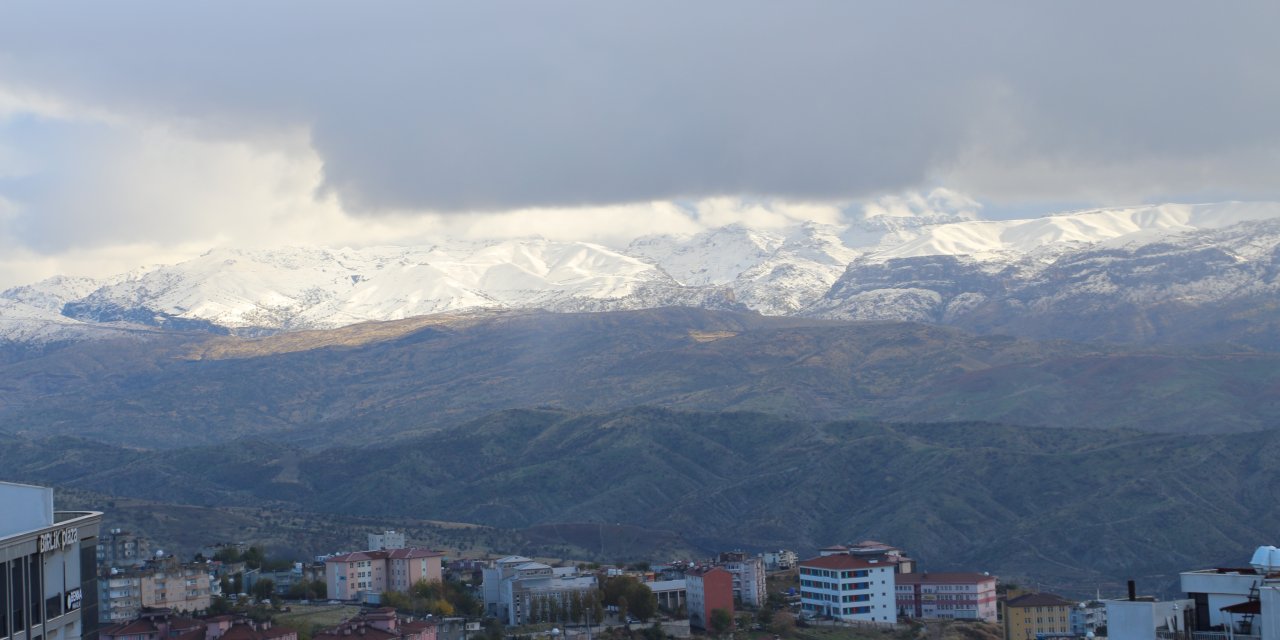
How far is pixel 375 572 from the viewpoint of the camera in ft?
455

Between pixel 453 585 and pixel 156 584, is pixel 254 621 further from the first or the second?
pixel 453 585

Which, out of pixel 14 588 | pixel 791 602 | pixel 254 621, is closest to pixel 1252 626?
pixel 14 588

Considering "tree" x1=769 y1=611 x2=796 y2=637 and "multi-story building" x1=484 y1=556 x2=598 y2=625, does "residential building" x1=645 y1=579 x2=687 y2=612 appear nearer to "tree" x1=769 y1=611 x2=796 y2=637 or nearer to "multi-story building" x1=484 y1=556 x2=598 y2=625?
"multi-story building" x1=484 y1=556 x2=598 y2=625

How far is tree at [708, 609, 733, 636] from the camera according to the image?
123625 millimetres

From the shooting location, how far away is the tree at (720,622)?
124m

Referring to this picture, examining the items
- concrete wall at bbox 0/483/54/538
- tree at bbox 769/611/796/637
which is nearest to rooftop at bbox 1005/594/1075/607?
tree at bbox 769/611/796/637

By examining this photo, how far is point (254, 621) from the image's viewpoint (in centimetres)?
10906

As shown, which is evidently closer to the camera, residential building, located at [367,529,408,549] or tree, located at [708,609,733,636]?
tree, located at [708,609,733,636]

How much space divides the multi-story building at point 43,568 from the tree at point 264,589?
104 m

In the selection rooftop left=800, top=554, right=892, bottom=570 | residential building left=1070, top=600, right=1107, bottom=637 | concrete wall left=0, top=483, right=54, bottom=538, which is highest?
concrete wall left=0, top=483, right=54, bottom=538

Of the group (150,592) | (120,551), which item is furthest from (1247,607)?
(120,551)

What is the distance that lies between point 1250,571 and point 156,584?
104965 mm

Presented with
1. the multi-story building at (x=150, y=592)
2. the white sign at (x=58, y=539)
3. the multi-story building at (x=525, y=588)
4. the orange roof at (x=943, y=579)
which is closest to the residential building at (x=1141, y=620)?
the white sign at (x=58, y=539)

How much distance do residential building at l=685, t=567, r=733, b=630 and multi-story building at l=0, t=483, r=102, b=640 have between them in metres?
97.6
